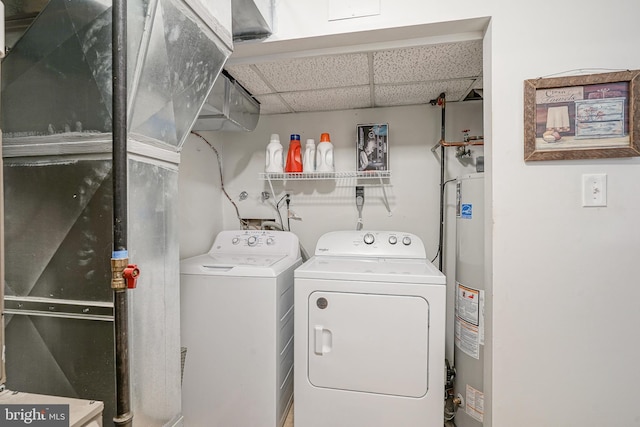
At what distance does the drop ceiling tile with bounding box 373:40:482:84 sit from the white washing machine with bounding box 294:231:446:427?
119 centimetres

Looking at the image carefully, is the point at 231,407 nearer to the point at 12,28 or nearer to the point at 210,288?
the point at 210,288

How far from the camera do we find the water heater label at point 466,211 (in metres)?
1.59

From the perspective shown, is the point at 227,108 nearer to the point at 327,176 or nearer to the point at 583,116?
the point at 327,176

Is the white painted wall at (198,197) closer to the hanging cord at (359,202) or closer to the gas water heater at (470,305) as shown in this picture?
the hanging cord at (359,202)

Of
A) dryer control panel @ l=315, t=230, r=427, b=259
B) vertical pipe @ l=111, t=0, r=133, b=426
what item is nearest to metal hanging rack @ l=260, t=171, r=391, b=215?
dryer control panel @ l=315, t=230, r=427, b=259

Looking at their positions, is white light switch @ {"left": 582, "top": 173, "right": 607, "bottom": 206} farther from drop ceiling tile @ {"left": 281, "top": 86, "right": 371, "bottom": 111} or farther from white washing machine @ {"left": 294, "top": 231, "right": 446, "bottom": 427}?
drop ceiling tile @ {"left": 281, "top": 86, "right": 371, "bottom": 111}

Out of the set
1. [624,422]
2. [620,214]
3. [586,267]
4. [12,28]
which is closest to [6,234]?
[12,28]

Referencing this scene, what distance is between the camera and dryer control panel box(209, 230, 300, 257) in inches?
81.0

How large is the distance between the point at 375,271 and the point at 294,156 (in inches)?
45.7

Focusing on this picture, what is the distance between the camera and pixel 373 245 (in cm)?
197

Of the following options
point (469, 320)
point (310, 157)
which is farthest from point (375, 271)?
point (310, 157)

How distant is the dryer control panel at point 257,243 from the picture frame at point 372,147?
2.71 feet

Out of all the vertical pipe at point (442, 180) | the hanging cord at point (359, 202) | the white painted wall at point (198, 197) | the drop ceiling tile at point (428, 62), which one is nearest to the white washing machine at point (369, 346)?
the vertical pipe at point (442, 180)

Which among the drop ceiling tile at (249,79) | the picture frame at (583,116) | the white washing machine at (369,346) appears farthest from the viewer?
the drop ceiling tile at (249,79)
